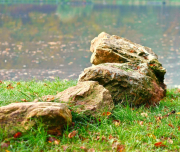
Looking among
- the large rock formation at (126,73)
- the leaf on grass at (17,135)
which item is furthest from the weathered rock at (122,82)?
Answer: the leaf on grass at (17,135)

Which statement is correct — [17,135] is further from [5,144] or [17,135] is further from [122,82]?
[122,82]

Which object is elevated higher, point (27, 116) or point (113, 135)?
point (27, 116)

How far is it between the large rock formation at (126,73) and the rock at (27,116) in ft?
4.43

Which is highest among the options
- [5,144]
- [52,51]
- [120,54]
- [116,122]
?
[120,54]

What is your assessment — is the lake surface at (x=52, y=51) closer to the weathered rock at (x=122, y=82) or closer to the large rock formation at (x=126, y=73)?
the large rock formation at (x=126, y=73)

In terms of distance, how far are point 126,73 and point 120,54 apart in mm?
1054

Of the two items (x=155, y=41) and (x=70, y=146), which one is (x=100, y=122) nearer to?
(x=70, y=146)


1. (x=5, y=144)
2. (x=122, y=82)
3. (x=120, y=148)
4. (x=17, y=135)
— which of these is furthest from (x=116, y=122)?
(x=5, y=144)

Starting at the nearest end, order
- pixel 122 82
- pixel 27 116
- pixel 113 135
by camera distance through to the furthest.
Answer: pixel 27 116 → pixel 113 135 → pixel 122 82

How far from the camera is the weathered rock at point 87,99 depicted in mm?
3307

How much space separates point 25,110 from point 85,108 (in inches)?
34.5

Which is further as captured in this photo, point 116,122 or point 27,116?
point 116,122

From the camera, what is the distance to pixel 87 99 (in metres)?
3.46

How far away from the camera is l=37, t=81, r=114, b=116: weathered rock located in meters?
3.31
